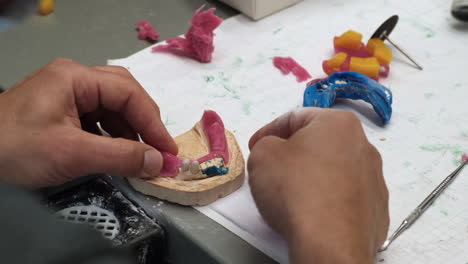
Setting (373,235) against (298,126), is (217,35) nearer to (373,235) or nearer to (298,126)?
(298,126)

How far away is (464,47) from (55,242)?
107cm

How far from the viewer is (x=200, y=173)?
2.81ft

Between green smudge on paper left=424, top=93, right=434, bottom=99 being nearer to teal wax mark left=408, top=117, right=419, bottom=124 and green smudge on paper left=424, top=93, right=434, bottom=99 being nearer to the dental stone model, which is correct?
teal wax mark left=408, top=117, right=419, bottom=124

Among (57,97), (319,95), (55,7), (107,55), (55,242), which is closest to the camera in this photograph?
(55,242)

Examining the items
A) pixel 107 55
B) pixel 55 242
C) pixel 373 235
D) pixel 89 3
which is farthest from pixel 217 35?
pixel 55 242

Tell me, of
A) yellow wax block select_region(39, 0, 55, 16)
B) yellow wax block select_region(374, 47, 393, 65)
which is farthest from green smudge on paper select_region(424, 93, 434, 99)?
yellow wax block select_region(39, 0, 55, 16)

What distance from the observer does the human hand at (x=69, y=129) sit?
763mm

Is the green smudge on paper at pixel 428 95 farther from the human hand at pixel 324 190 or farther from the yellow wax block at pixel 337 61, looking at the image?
the human hand at pixel 324 190

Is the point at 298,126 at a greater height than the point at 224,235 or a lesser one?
greater

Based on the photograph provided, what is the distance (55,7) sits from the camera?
1353mm

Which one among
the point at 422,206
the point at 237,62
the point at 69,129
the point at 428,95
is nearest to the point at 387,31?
the point at 428,95

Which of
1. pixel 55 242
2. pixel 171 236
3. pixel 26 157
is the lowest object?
pixel 171 236

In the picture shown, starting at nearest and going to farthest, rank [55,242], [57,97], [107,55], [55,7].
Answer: [55,242] < [57,97] < [107,55] < [55,7]

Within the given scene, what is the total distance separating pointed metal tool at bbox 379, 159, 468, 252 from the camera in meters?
0.78
